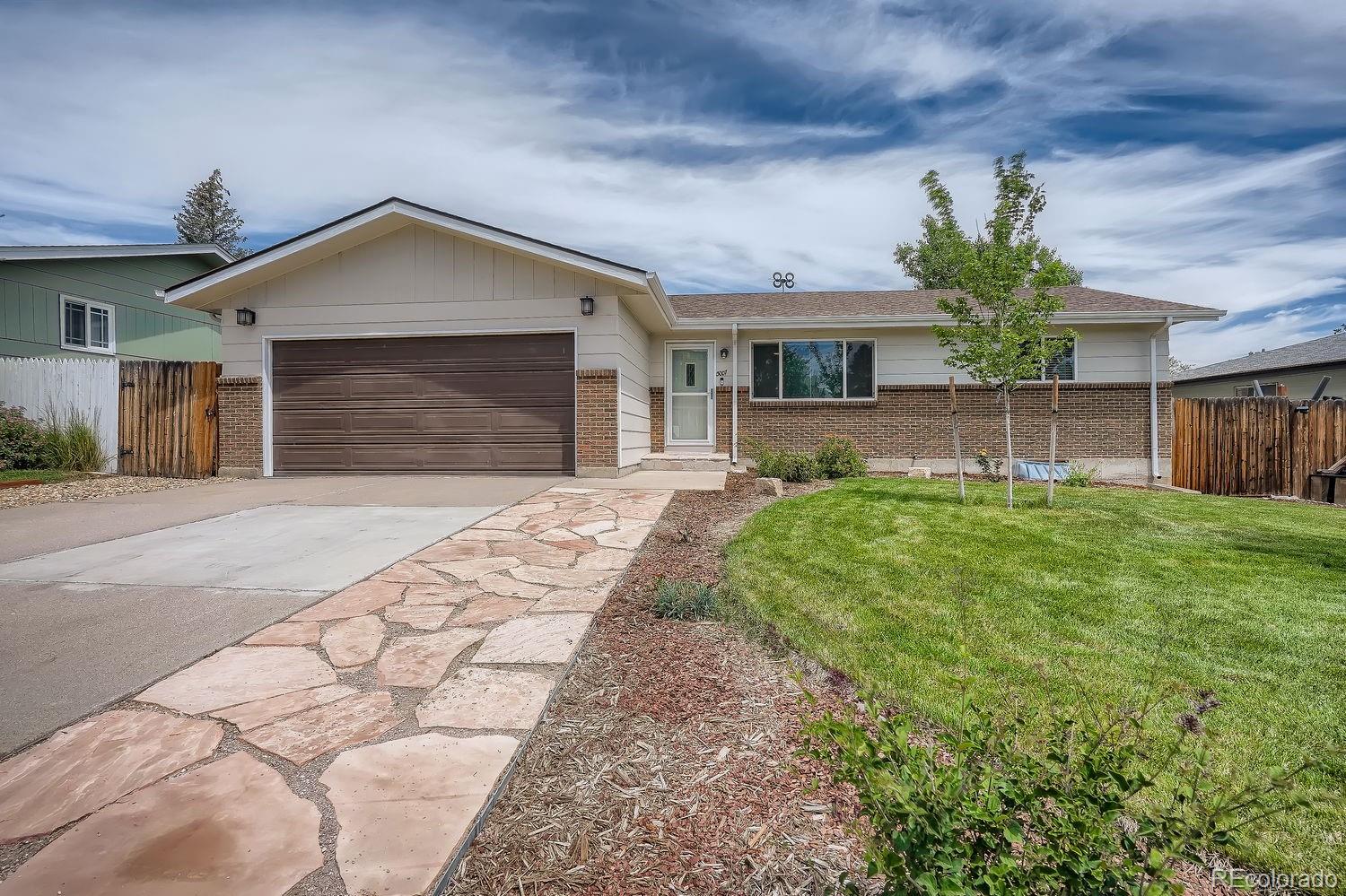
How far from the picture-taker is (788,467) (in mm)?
9602

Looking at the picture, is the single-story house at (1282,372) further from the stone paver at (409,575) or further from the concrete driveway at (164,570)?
the concrete driveway at (164,570)

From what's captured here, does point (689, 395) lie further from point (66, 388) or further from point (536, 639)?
point (66, 388)

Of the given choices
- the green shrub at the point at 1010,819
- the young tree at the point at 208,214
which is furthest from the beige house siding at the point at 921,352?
the young tree at the point at 208,214

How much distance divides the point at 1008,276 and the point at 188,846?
24.9 ft

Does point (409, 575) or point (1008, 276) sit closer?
point (409, 575)

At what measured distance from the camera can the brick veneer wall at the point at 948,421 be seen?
37.5 feet

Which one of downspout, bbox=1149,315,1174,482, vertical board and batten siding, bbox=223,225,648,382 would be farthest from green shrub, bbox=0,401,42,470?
downspout, bbox=1149,315,1174,482

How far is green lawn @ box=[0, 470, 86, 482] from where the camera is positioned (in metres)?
8.97

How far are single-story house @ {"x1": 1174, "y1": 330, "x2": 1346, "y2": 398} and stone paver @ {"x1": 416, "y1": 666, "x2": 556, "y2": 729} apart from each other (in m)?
21.2

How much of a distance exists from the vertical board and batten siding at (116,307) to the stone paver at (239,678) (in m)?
14.9

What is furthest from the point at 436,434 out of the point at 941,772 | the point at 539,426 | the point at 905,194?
the point at 905,194

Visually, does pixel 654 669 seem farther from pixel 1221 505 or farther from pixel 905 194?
pixel 905 194

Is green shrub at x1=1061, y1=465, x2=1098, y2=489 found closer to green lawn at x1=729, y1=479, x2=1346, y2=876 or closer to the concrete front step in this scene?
green lawn at x1=729, y1=479, x2=1346, y2=876

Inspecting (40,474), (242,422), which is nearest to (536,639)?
(242,422)
